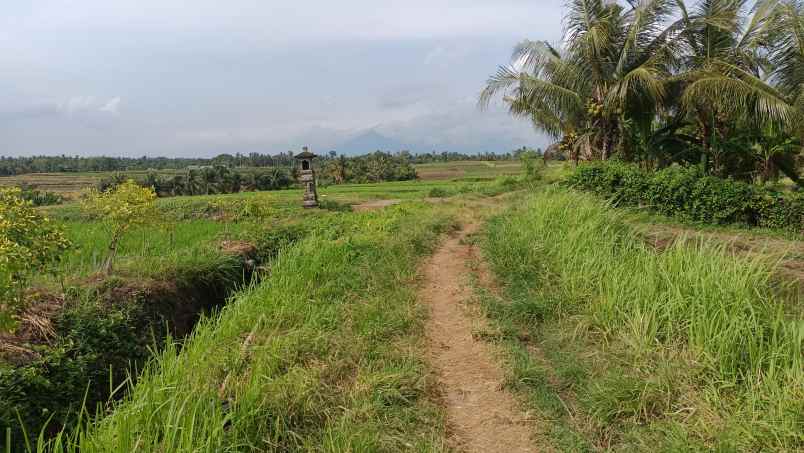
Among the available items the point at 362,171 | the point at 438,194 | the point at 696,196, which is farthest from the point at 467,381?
the point at 362,171

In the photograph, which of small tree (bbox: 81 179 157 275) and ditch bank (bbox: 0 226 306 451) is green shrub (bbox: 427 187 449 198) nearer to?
ditch bank (bbox: 0 226 306 451)

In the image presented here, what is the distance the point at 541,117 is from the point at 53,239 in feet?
50.6

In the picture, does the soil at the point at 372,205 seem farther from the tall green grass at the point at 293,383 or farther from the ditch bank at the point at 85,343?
the tall green grass at the point at 293,383

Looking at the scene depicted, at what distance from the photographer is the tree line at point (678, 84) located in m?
11.1

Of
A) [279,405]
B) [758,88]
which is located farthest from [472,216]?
[279,405]

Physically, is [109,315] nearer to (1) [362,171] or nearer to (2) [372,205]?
(2) [372,205]

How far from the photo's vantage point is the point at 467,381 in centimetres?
374

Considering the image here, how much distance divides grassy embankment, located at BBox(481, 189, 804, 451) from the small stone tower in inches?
518

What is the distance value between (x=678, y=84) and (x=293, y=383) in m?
13.8

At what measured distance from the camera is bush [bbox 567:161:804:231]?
10.2m

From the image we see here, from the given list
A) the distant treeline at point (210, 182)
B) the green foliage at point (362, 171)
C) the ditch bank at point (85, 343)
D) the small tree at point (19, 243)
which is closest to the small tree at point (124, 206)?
the ditch bank at point (85, 343)

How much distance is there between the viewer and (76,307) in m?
4.73

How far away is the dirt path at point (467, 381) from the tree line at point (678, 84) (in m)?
9.39

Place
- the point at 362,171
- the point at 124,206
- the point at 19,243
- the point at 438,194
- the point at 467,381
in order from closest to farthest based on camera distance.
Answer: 1. the point at 467,381
2. the point at 19,243
3. the point at 124,206
4. the point at 438,194
5. the point at 362,171
